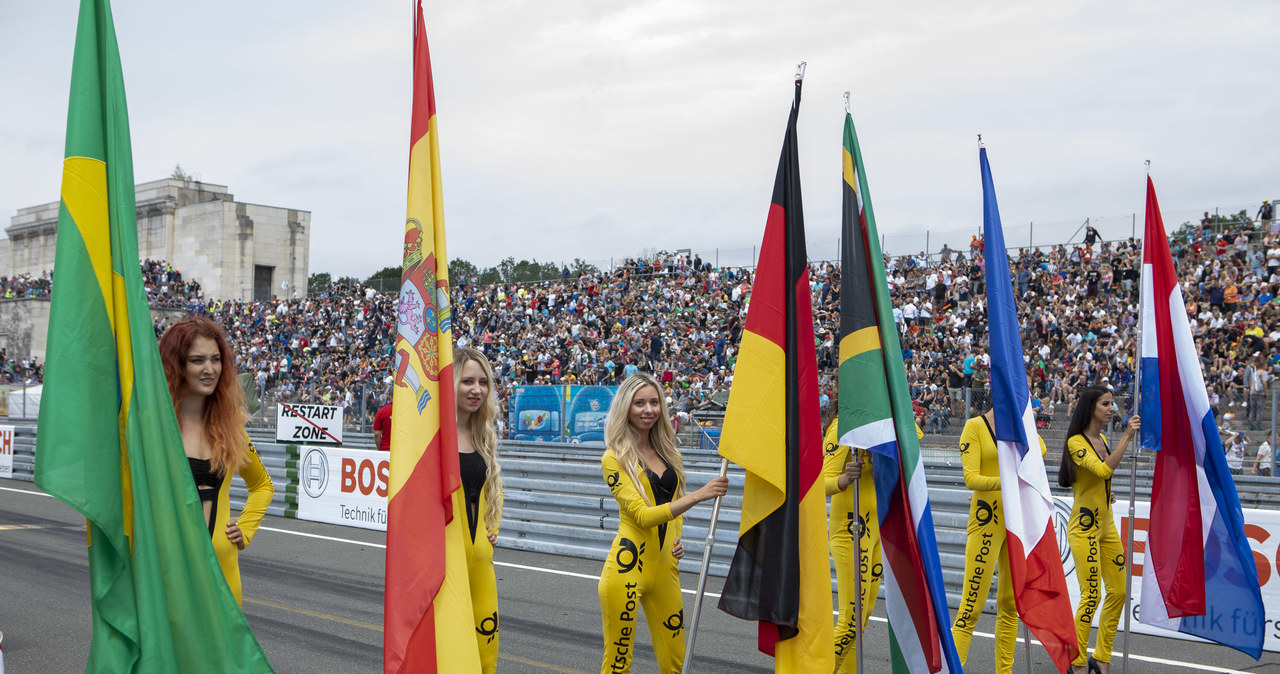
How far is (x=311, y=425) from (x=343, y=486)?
5.16ft

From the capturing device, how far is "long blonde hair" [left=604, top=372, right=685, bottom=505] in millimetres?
4887

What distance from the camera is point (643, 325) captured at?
1196 inches

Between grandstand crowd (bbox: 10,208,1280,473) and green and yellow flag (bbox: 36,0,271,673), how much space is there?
1330 centimetres

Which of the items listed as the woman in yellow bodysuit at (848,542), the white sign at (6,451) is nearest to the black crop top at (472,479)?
the woman in yellow bodysuit at (848,542)

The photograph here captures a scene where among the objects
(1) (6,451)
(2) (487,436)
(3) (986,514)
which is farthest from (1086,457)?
(1) (6,451)

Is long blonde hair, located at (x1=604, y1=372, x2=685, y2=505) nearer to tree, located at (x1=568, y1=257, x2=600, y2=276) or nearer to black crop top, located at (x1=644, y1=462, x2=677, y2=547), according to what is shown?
black crop top, located at (x1=644, y1=462, x2=677, y2=547)

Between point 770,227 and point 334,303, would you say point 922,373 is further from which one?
point 334,303

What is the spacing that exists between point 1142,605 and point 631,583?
3566 millimetres

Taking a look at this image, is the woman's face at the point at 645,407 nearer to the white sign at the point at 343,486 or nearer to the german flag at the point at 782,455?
the german flag at the point at 782,455

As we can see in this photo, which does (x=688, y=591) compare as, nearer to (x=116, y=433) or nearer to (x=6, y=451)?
(x=116, y=433)

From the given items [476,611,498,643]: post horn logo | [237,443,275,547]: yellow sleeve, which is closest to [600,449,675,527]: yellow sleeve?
[476,611,498,643]: post horn logo

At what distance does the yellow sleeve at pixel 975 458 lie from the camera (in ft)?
20.6

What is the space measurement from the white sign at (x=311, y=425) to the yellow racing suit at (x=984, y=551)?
1073 centimetres

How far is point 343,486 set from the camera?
13789mm
